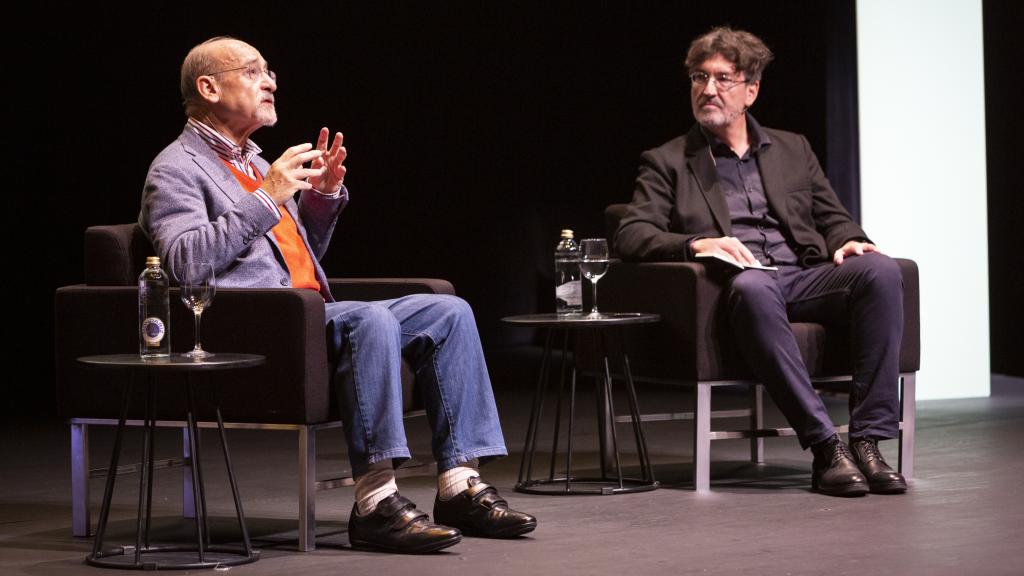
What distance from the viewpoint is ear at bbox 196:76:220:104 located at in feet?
11.6

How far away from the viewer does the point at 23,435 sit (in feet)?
17.4

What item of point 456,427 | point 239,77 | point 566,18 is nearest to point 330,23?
point 566,18

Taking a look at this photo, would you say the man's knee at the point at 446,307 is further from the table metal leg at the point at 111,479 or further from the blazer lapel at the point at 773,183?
the blazer lapel at the point at 773,183

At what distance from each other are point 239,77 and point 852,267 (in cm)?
172

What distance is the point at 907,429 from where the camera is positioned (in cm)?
409

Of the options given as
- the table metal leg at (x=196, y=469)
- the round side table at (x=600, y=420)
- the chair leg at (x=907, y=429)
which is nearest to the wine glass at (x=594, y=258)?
the round side table at (x=600, y=420)

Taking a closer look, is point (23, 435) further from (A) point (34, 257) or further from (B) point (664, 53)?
(B) point (664, 53)

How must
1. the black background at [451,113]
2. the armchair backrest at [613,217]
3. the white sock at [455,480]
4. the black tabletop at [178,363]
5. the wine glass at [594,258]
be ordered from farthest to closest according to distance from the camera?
the black background at [451,113] < the armchair backrest at [613,217] < the wine glass at [594,258] < the white sock at [455,480] < the black tabletop at [178,363]

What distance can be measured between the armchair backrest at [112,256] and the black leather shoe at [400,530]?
0.83m

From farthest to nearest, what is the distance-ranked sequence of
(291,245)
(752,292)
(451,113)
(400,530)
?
(451,113) < (752,292) < (291,245) < (400,530)

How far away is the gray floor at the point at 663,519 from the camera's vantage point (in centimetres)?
294

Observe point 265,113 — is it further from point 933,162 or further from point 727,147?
point 933,162

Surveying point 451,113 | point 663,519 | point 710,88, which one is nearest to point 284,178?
point 663,519

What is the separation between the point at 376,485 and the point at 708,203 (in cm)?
152
